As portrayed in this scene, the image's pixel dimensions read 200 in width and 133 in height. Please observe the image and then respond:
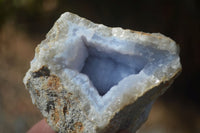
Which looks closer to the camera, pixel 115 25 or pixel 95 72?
pixel 95 72

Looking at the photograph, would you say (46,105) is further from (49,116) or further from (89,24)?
(89,24)

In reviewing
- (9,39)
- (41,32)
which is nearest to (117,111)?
(41,32)

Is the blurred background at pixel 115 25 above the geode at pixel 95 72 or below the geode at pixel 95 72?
below

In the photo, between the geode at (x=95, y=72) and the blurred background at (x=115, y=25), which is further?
the blurred background at (x=115, y=25)

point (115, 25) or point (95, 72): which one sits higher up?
point (95, 72)

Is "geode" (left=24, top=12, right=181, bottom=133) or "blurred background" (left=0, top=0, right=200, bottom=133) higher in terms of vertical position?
"geode" (left=24, top=12, right=181, bottom=133)
